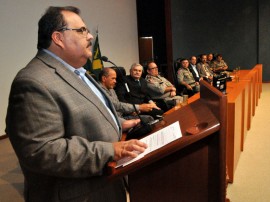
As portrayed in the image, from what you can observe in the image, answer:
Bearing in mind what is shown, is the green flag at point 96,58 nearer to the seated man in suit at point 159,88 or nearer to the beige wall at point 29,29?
the beige wall at point 29,29

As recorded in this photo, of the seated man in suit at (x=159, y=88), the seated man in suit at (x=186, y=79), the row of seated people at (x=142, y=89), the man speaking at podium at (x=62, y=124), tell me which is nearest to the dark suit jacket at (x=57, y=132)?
the man speaking at podium at (x=62, y=124)

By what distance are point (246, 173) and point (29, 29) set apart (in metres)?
3.55

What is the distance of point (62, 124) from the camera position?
895 millimetres

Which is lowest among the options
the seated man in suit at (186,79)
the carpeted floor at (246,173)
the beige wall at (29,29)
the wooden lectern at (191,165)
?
the carpeted floor at (246,173)

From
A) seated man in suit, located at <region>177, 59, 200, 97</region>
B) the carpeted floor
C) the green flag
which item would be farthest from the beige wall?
seated man in suit, located at <region>177, 59, 200, 97</region>

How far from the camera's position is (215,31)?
9.46 meters

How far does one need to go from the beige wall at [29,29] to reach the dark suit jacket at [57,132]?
3.37m

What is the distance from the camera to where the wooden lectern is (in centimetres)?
87

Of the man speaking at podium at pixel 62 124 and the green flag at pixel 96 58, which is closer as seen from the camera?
the man speaking at podium at pixel 62 124

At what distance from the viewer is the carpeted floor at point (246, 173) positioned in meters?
2.33

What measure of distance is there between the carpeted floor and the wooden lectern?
4.63 feet

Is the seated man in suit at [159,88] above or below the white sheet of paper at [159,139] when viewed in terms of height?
below

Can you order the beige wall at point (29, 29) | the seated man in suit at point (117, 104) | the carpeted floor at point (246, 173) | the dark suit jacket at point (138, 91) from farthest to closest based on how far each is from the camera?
the beige wall at point (29, 29) → the dark suit jacket at point (138, 91) → the seated man in suit at point (117, 104) → the carpeted floor at point (246, 173)

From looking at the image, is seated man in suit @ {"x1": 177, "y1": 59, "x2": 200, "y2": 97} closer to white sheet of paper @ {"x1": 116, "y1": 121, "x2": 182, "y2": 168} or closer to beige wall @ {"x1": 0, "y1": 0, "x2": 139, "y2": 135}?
beige wall @ {"x1": 0, "y1": 0, "x2": 139, "y2": 135}
